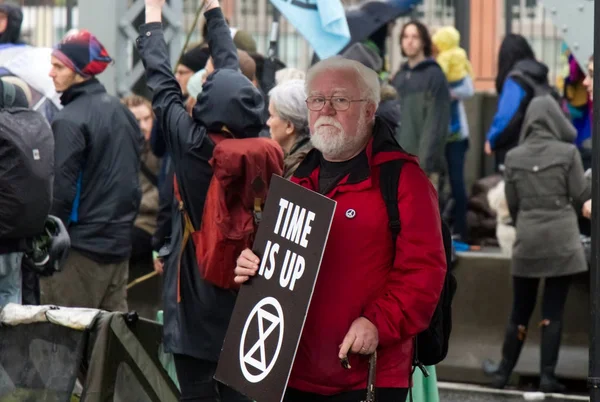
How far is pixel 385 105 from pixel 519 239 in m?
1.34

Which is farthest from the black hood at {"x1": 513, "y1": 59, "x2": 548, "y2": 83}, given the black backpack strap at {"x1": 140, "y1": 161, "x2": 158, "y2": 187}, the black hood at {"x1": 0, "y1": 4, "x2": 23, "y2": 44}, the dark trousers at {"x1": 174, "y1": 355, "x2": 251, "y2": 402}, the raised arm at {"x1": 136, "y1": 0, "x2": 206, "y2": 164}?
the dark trousers at {"x1": 174, "y1": 355, "x2": 251, "y2": 402}

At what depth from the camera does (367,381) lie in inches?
188

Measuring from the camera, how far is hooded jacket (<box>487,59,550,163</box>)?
11219mm

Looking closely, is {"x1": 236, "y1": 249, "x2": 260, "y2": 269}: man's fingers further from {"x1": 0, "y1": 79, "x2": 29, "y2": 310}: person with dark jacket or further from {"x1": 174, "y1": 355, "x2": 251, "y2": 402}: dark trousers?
{"x1": 0, "y1": 79, "x2": 29, "y2": 310}: person with dark jacket

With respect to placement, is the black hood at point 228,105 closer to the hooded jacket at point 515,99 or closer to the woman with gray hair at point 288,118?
the woman with gray hair at point 288,118

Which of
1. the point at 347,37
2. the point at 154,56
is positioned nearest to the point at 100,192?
the point at 347,37

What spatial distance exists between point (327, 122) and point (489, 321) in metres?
5.61

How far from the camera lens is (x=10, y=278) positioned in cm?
757

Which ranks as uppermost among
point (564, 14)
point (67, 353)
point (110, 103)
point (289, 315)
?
point (564, 14)

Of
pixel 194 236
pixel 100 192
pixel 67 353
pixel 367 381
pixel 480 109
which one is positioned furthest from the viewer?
pixel 480 109

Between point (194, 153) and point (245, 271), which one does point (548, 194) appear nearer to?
point (194, 153)

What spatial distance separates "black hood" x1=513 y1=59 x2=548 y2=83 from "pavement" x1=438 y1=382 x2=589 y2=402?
282 cm

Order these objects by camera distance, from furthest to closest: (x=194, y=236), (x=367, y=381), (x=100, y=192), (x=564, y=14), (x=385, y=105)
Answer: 1. (x=385, y=105)
2. (x=100, y=192)
3. (x=564, y=14)
4. (x=194, y=236)
5. (x=367, y=381)

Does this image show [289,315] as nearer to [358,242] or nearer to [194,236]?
[358,242]
